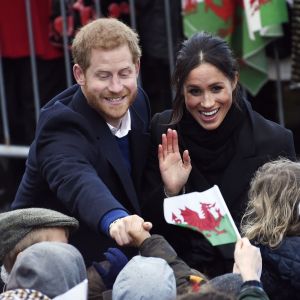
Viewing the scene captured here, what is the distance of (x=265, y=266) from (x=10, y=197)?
4.29 metres

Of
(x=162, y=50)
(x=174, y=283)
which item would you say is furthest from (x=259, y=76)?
(x=174, y=283)

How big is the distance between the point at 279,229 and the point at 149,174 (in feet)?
3.06

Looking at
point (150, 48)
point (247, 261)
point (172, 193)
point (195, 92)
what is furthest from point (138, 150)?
point (150, 48)

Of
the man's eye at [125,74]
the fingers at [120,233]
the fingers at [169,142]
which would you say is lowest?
the fingers at [120,233]

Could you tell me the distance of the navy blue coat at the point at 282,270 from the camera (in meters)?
3.85

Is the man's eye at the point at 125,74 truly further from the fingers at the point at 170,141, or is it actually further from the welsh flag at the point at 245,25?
the welsh flag at the point at 245,25

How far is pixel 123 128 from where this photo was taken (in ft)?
15.2

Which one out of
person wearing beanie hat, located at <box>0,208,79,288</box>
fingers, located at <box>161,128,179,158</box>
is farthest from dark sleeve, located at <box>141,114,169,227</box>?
person wearing beanie hat, located at <box>0,208,79,288</box>

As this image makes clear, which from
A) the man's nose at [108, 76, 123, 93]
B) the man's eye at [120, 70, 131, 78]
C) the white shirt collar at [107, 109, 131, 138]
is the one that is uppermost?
the man's eye at [120, 70, 131, 78]

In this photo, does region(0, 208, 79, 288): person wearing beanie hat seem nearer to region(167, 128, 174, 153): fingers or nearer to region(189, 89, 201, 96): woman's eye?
region(167, 128, 174, 153): fingers

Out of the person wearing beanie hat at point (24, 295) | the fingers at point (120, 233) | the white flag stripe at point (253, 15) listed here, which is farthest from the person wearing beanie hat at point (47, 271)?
the white flag stripe at point (253, 15)

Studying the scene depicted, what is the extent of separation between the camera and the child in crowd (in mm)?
3881

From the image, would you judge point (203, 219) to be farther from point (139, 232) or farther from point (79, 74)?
point (79, 74)

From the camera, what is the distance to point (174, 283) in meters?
3.59
